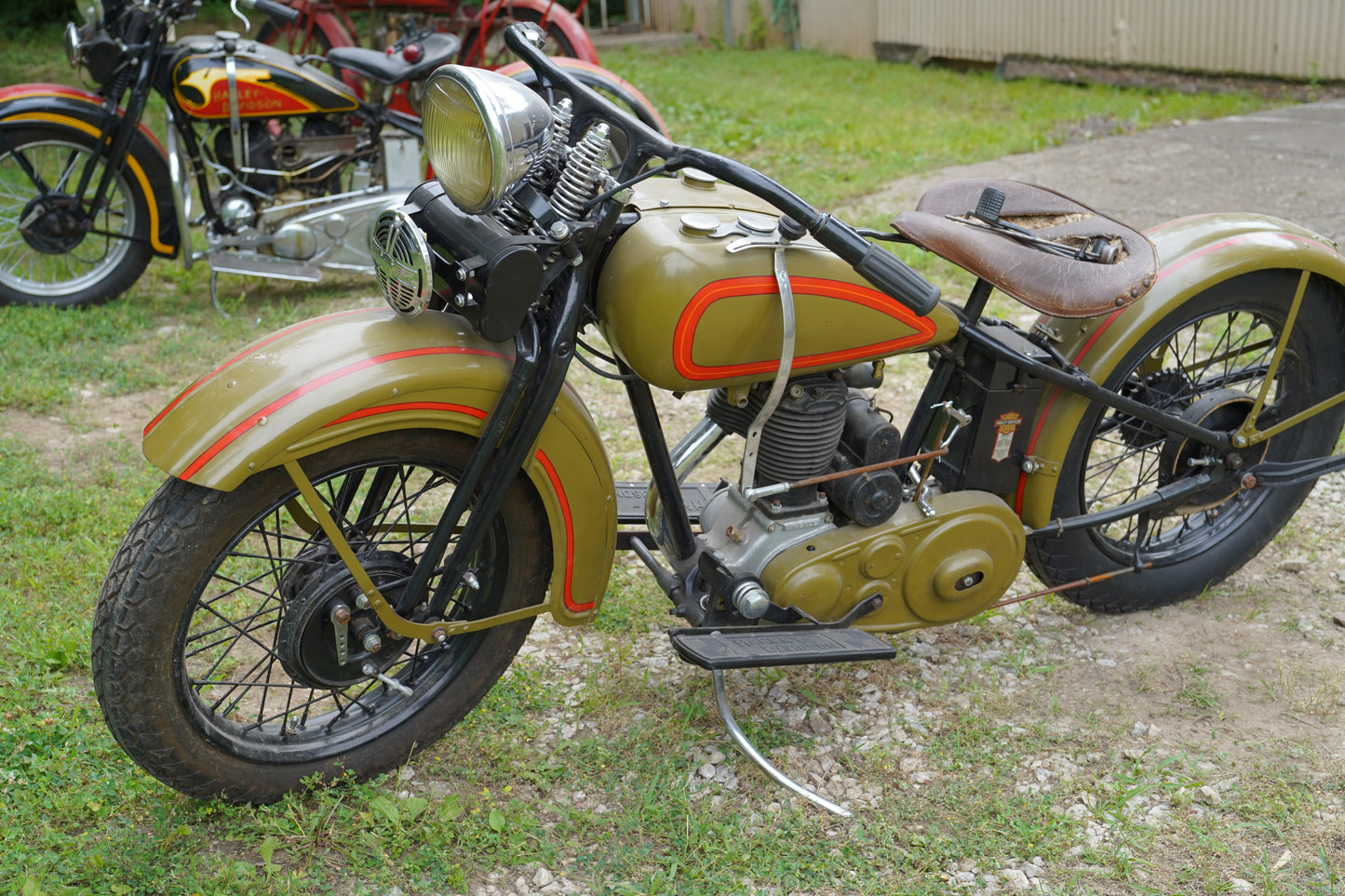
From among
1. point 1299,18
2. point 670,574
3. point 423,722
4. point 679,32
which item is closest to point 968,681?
point 670,574

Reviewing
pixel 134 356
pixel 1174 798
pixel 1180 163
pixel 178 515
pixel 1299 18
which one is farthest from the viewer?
pixel 1299 18

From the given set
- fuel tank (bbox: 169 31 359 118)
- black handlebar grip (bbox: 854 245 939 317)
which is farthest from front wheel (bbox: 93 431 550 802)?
fuel tank (bbox: 169 31 359 118)

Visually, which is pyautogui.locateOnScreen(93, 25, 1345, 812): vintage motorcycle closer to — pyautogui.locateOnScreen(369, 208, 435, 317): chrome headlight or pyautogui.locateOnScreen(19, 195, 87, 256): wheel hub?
pyautogui.locateOnScreen(369, 208, 435, 317): chrome headlight

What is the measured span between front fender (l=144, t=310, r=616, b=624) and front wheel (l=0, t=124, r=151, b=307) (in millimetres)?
3551

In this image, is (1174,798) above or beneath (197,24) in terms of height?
→ beneath

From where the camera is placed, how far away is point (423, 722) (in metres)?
2.58

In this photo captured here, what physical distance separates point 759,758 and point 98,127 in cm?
430

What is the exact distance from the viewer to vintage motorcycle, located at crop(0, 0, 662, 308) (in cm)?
509

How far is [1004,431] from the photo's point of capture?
2.76 meters

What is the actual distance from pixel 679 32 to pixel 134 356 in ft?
34.7

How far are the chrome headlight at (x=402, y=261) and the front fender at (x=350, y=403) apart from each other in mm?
74

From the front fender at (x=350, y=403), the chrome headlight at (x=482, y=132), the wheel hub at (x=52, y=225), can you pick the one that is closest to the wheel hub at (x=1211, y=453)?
the front fender at (x=350, y=403)

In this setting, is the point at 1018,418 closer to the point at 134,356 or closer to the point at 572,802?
the point at 572,802

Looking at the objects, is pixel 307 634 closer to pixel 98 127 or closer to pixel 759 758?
pixel 759 758
